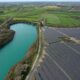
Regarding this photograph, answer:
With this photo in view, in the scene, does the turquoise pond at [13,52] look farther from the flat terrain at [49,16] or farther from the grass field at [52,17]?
the flat terrain at [49,16]

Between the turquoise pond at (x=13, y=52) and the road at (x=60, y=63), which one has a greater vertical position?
the road at (x=60, y=63)

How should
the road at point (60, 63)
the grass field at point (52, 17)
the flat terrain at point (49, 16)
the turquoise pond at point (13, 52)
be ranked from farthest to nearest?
the flat terrain at point (49, 16) < the grass field at point (52, 17) < the turquoise pond at point (13, 52) < the road at point (60, 63)

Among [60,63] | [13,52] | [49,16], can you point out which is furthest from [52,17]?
[60,63]

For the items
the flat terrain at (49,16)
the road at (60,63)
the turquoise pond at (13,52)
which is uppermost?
the road at (60,63)

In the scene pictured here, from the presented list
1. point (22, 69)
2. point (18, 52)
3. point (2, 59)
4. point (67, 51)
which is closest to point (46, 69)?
point (22, 69)

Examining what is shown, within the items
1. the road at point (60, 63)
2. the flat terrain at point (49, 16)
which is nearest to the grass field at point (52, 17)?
the flat terrain at point (49, 16)

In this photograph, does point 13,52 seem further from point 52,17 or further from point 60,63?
point 52,17

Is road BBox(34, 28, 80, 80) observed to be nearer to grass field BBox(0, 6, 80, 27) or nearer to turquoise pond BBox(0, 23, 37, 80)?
turquoise pond BBox(0, 23, 37, 80)

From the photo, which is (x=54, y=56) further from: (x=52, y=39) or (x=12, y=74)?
(x=52, y=39)
